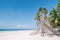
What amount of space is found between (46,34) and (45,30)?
2.18 ft

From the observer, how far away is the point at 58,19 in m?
20.1

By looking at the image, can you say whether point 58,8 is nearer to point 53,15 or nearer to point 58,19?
point 58,19

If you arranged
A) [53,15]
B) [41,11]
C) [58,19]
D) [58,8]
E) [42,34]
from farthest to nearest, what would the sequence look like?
[41,11]
[53,15]
[58,19]
[58,8]
[42,34]

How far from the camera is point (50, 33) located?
1772cm

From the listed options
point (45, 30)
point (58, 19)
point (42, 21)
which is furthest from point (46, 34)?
point (58, 19)

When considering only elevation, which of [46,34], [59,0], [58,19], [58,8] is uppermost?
[59,0]

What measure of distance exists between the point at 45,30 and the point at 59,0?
5.35 meters

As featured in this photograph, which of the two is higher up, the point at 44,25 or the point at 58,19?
the point at 58,19

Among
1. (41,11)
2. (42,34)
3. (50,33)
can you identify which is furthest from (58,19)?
(41,11)

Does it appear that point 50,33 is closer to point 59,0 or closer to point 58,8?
point 58,8

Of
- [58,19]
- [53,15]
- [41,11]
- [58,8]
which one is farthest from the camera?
[41,11]

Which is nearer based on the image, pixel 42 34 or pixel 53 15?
pixel 42 34

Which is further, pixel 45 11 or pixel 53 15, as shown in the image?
pixel 45 11

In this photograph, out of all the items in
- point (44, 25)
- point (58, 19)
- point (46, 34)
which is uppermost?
point (58, 19)
